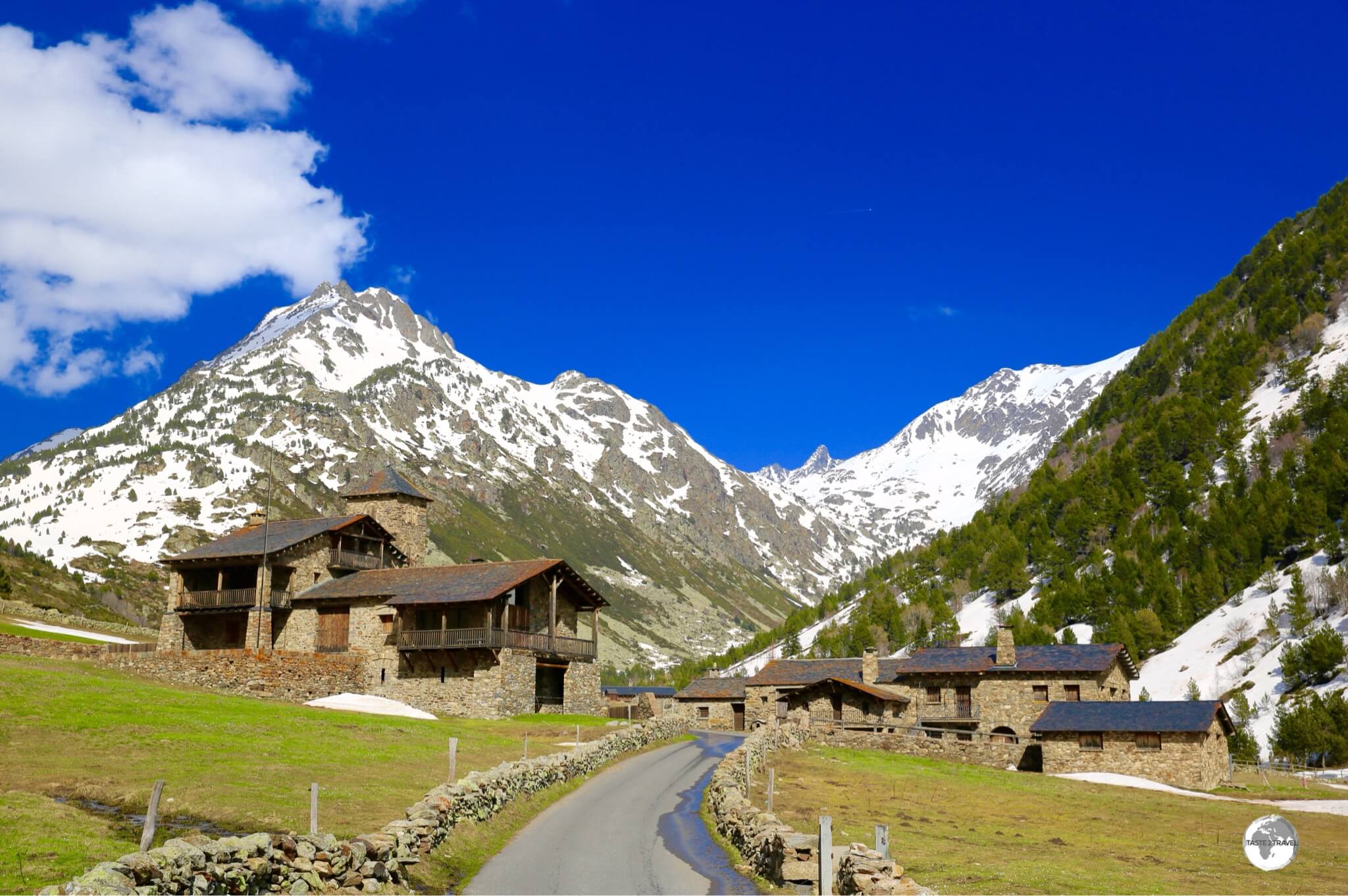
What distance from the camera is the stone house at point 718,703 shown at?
8288cm

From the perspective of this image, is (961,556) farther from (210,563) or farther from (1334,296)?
(210,563)

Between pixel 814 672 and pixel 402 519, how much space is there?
3355 centimetres

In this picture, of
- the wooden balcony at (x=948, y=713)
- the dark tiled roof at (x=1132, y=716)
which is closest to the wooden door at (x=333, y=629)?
the wooden balcony at (x=948, y=713)

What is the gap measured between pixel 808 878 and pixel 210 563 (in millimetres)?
58027

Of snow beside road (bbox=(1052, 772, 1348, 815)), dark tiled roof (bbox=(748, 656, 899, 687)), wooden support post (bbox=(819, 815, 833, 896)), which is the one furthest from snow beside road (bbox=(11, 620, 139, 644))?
wooden support post (bbox=(819, 815, 833, 896))

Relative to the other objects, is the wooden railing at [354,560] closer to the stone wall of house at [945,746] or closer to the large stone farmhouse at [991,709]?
the large stone farmhouse at [991,709]

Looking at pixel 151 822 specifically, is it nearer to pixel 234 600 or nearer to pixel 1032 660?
pixel 234 600

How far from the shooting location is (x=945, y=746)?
62938 millimetres

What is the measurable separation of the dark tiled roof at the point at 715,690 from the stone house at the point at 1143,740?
27.3 meters

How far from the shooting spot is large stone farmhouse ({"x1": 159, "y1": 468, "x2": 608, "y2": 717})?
58406 mm

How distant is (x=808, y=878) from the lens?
1791cm

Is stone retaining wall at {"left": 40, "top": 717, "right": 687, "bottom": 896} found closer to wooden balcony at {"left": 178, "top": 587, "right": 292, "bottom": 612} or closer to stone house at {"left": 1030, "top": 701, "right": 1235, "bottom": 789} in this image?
wooden balcony at {"left": 178, "top": 587, "right": 292, "bottom": 612}

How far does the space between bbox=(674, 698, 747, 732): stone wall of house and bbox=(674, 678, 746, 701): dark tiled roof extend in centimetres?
25

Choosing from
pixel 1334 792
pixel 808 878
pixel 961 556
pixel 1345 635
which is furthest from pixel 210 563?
pixel 961 556
